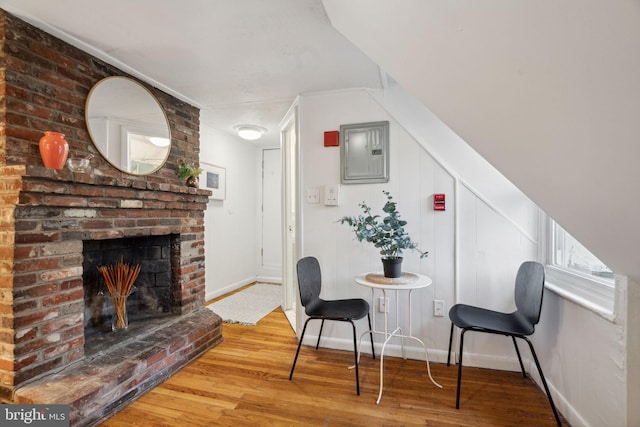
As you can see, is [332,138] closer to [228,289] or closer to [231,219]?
[231,219]

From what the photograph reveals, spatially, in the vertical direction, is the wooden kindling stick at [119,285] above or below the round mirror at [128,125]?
below

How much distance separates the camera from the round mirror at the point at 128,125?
77.4 inches

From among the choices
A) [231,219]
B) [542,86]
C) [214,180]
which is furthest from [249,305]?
[542,86]

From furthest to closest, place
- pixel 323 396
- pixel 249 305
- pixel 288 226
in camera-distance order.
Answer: pixel 249 305 → pixel 288 226 → pixel 323 396

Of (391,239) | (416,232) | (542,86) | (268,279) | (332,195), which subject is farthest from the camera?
(268,279)

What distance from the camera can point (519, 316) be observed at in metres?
1.86

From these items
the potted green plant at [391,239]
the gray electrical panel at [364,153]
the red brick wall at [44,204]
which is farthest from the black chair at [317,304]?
the red brick wall at [44,204]

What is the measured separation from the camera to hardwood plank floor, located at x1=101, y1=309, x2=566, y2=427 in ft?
5.22

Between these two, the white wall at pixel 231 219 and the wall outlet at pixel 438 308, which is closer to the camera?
the wall outlet at pixel 438 308

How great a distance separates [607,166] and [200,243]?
2.82 m

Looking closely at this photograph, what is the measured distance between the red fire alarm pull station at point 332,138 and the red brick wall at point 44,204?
1.48 meters

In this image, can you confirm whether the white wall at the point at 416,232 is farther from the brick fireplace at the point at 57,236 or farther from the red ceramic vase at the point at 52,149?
the red ceramic vase at the point at 52,149

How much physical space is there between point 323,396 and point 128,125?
2375 millimetres

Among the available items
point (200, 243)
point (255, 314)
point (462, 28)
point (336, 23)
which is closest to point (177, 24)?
point (336, 23)
